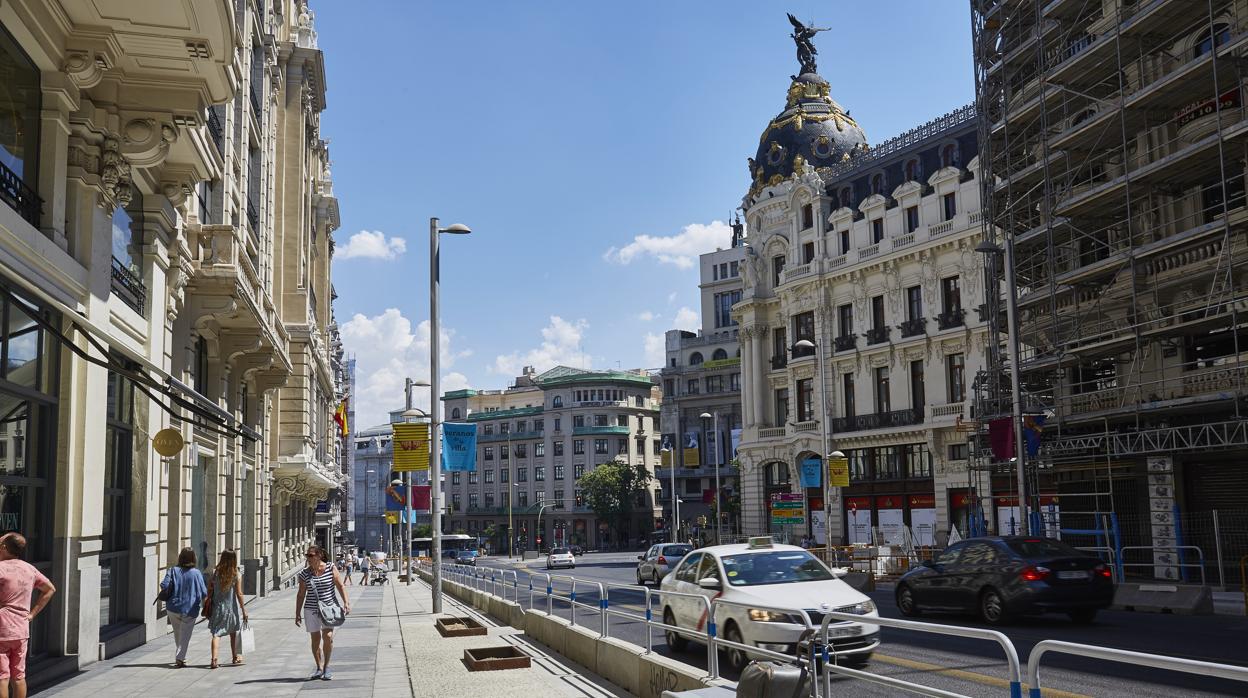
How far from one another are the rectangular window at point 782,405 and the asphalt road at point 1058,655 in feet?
128

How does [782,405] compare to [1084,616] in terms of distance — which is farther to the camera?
[782,405]

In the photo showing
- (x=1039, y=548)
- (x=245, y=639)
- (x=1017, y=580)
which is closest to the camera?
(x=245, y=639)

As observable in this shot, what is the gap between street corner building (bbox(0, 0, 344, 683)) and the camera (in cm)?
1141

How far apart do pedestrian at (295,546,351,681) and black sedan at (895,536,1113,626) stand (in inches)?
395

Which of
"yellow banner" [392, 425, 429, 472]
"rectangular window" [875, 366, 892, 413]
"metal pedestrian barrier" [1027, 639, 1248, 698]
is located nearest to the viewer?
"metal pedestrian barrier" [1027, 639, 1248, 698]

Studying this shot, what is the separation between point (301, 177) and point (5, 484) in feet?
111

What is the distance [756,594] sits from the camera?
13195 millimetres

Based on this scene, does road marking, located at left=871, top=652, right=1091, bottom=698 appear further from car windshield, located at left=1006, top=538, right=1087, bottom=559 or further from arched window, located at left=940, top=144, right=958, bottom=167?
arched window, located at left=940, top=144, right=958, bottom=167

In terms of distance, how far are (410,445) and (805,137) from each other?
40391 millimetres

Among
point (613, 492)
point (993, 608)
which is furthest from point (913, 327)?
point (613, 492)

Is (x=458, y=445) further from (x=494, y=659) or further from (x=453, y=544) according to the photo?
(x=453, y=544)

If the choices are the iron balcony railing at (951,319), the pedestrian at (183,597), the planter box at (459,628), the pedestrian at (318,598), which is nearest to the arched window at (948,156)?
the iron balcony railing at (951,319)

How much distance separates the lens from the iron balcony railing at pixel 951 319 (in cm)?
4731

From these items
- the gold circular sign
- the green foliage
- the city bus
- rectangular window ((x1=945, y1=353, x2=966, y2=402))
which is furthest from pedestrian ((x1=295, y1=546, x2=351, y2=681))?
the green foliage
